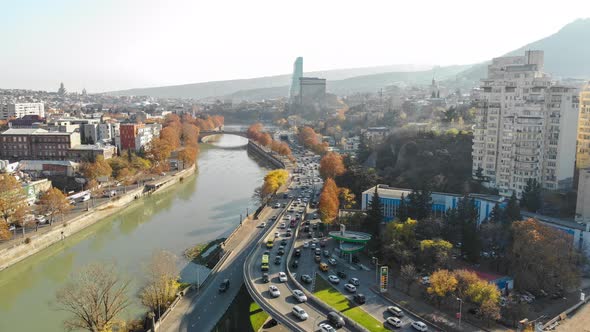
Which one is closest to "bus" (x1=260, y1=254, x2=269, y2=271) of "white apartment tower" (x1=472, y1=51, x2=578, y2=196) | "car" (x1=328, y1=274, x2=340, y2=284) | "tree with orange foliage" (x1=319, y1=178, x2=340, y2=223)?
"car" (x1=328, y1=274, x2=340, y2=284)

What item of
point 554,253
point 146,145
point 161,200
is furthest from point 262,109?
point 554,253

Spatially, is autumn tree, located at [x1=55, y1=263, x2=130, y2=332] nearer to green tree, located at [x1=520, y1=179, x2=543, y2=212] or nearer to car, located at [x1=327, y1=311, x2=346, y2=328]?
car, located at [x1=327, y1=311, x2=346, y2=328]

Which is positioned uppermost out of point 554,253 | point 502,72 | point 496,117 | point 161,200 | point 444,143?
point 502,72

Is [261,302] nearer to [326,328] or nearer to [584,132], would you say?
[326,328]

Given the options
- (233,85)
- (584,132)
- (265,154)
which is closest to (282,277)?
(584,132)

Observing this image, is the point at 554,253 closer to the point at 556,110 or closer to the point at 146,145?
the point at 556,110

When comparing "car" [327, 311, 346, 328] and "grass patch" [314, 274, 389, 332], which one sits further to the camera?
"grass patch" [314, 274, 389, 332]
